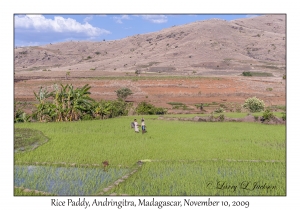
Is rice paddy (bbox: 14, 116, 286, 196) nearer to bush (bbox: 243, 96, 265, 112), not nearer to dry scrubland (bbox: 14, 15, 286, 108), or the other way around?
bush (bbox: 243, 96, 265, 112)

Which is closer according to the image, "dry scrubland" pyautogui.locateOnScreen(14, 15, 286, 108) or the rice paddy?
the rice paddy

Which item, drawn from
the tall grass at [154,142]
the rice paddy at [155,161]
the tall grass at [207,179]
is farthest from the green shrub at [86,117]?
the tall grass at [207,179]

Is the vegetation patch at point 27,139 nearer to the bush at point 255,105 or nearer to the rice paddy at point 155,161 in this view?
the rice paddy at point 155,161

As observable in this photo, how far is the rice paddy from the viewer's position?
782cm

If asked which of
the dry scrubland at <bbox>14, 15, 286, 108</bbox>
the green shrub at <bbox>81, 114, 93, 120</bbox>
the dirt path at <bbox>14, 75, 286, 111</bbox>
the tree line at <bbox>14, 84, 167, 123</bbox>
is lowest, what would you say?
the green shrub at <bbox>81, 114, 93, 120</bbox>

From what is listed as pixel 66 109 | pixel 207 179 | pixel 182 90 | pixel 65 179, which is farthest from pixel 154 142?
pixel 182 90

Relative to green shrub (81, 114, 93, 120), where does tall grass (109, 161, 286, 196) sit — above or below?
below

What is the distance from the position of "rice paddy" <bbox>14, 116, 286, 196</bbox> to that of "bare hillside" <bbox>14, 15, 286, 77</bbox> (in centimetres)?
5396

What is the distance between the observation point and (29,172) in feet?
29.9

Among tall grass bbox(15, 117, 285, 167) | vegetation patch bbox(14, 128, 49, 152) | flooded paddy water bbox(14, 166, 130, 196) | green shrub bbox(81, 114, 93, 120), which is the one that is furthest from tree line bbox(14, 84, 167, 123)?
flooded paddy water bbox(14, 166, 130, 196)

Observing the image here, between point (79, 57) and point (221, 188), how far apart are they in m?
106

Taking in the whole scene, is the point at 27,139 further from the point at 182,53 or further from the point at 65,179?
the point at 182,53

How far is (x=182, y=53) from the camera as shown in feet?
293

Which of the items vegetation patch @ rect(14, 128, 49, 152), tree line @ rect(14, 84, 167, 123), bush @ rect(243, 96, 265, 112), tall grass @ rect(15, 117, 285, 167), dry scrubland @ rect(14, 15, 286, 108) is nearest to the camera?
tall grass @ rect(15, 117, 285, 167)
